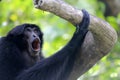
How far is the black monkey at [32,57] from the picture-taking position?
6.38 metres

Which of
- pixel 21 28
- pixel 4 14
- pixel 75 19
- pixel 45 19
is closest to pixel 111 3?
pixel 45 19

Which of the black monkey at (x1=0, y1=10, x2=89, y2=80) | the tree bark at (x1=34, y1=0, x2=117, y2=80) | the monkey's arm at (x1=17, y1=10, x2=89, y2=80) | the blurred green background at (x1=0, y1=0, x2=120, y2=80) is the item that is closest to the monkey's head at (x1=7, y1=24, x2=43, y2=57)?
the black monkey at (x1=0, y1=10, x2=89, y2=80)

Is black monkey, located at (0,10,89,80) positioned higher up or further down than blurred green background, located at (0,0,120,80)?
higher up

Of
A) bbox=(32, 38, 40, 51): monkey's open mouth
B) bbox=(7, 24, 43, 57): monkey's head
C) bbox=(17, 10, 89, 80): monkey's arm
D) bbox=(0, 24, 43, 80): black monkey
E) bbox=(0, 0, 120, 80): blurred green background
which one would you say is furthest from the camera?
bbox=(0, 0, 120, 80): blurred green background

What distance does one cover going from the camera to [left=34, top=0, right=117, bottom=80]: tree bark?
206 inches

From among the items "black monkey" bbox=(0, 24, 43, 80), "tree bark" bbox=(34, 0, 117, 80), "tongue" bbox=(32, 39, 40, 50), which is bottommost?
"black monkey" bbox=(0, 24, 43, 80)

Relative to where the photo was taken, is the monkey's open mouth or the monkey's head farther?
the monkey's head

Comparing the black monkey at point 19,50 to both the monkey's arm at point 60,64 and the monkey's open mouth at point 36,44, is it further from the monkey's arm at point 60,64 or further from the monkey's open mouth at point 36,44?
the monkey's arm at point 60,64

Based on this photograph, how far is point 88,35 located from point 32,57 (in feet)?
5.32

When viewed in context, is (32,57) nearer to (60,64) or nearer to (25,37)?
(25,37)

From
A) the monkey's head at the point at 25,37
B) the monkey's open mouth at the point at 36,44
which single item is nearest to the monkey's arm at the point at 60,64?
the monkey's open mouth at the point at 36,44

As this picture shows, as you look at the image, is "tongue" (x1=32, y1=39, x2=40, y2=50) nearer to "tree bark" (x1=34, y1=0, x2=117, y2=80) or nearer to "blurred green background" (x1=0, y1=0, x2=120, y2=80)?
"tree bark" (x1=34, y1=0, x2=117, y2=80)

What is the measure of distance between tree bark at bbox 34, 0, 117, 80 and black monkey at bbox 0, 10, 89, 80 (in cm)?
9

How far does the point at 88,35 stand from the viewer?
6289 millimetres
